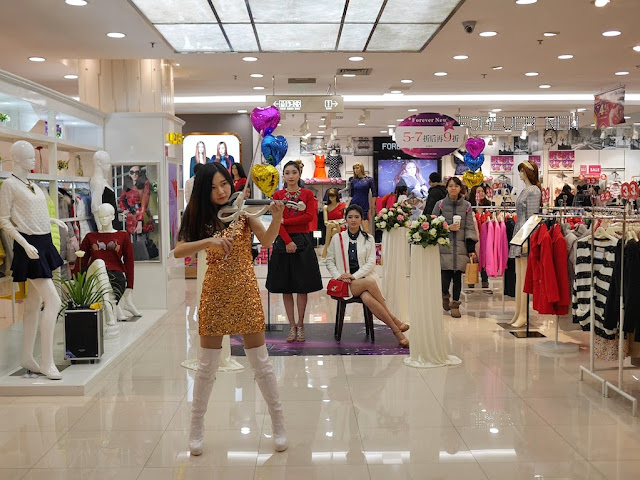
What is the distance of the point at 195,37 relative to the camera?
7320 mm

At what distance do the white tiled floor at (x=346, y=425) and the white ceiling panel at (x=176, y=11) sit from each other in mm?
2980

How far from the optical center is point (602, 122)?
1078 centimetres

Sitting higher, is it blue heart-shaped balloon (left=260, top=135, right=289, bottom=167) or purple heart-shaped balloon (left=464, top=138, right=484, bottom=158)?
purple heart-shaped balloon (left=464, top=138, right=484, bottom=158)

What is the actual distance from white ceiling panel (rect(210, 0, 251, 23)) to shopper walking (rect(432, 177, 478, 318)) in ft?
9.45

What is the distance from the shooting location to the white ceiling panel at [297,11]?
20.5 feet

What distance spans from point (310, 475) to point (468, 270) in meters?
5.67

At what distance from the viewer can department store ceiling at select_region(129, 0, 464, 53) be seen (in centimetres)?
621

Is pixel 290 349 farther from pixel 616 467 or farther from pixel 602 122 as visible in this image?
pixel 602 122

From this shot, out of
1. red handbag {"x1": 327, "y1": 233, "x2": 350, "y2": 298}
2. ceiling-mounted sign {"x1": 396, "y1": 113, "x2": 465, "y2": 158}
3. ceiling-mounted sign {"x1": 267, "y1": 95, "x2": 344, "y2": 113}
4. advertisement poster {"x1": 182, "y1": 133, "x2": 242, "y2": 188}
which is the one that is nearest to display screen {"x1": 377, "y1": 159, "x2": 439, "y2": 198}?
advertisement poster {"x1": 182, "y1": 133, "x2": 242, "y2": 188}

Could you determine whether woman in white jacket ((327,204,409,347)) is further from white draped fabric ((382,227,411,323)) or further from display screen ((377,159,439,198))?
display screen ((377,159,439,198))

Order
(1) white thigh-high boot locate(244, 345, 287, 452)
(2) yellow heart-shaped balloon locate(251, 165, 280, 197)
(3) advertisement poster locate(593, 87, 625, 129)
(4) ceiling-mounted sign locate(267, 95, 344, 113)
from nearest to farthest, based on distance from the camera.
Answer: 1. (1) white thigh-high boot locate(244, 345, 287, 452)
2. (2) yellow heart-shaped balloon locate(251, 165, 280, 197)
3. (4) ceiling-mounted sign locate(267, 95, 344, 113)
4. (3) advertisement poster locate(593, 87, 625, 129)

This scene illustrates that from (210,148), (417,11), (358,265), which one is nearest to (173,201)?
(358,265)

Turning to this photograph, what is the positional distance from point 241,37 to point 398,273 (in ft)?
9.62

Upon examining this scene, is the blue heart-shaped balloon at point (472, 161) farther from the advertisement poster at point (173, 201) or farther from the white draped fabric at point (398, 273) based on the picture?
the advertisement poster at point (173, 201)
